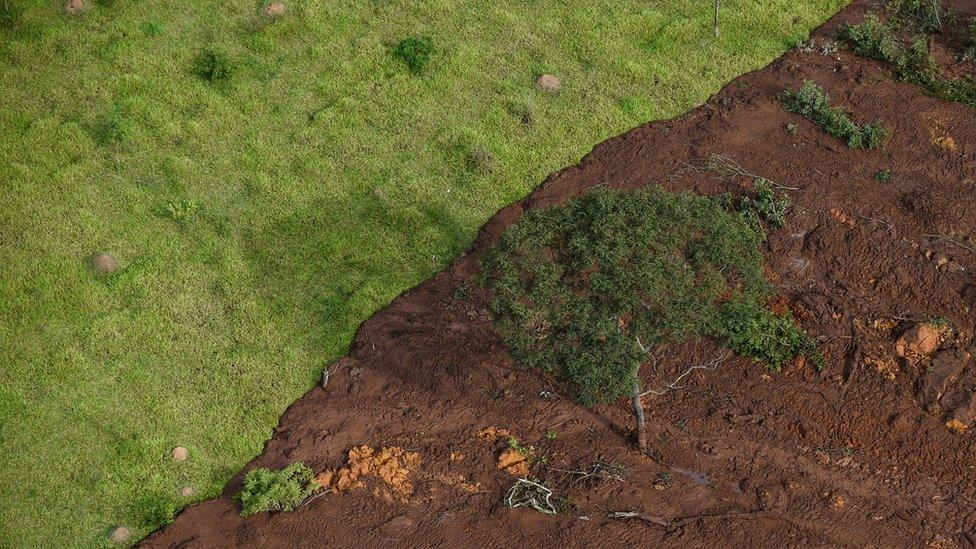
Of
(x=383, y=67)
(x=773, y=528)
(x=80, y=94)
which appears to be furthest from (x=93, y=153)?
(x=773, y=528)

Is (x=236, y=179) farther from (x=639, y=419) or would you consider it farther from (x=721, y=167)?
(x=721, y=167)

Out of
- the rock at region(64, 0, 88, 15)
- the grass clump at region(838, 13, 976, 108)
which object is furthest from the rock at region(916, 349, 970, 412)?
the rock at region(64, 0, 88, 15)

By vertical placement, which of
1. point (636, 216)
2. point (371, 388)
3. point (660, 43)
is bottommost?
point (371, 388)

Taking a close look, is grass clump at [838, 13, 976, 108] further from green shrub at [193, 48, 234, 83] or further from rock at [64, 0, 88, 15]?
rock at [64, 0, 88, 15]

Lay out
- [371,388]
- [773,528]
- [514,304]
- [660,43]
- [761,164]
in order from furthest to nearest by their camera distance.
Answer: [660,43], [761,164], [371,388], [773,528], [514,304]

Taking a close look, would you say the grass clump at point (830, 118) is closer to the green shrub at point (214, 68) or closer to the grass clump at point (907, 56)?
the grass clump at point (907, 56)

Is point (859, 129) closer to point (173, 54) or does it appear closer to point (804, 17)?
point (804, 17)

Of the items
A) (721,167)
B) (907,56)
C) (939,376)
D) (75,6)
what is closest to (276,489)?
(939,376)
